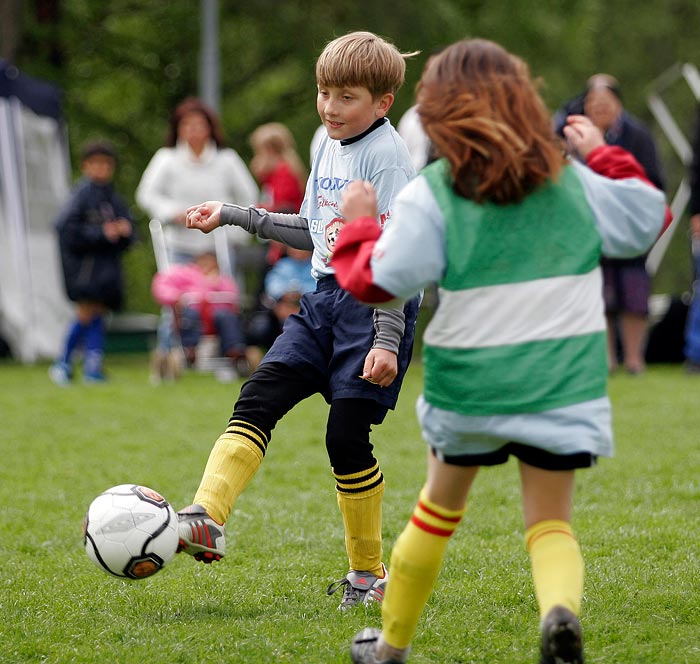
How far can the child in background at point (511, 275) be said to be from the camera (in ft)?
9.55

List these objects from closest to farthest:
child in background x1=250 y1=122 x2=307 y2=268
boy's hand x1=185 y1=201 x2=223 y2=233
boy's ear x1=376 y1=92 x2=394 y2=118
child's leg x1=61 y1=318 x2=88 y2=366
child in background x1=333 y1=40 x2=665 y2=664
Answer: child in background x1=333 y1=40 x2=665 y2=664
boy's hand x1=185 y1=201 x2=223 y2=233
boy's ear x1=376 y1=92 x2=394 y2=118
child's leg x1=61 y1=318 x2=88 y2=366
child in background x1=250 y1=122 x2=307 y2=268

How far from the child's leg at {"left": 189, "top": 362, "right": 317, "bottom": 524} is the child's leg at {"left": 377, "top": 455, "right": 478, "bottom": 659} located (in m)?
0.87

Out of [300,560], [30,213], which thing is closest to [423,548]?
[300,560]

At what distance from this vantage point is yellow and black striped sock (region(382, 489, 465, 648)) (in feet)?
10.1

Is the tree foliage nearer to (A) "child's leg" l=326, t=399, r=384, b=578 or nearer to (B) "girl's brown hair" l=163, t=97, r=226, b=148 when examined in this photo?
(B) "girl's brown hair" l=163, t=97, r=226, b=148

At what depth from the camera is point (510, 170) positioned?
2.89 meters

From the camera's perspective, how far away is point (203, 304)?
1083 cm

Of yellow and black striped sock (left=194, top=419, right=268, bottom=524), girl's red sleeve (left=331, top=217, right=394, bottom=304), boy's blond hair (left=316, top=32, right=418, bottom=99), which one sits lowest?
yellow and black striped sock (left=194, top=419, right=268, bottom=524)

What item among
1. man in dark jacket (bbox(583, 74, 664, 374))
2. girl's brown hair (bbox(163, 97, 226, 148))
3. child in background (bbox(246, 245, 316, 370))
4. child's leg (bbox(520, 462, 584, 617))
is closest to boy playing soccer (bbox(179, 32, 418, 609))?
child's leg (bbox(520, 462, 584, 617))

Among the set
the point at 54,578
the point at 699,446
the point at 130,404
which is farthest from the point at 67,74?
the point at 54,578

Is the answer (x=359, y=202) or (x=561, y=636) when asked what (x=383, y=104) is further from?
(x=561, y=636)

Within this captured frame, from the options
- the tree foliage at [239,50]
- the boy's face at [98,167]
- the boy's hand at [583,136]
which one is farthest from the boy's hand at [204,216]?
the tree foliage at [239,50]

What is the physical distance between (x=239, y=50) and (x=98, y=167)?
9667 mm

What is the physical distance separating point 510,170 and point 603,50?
23.4 meters
